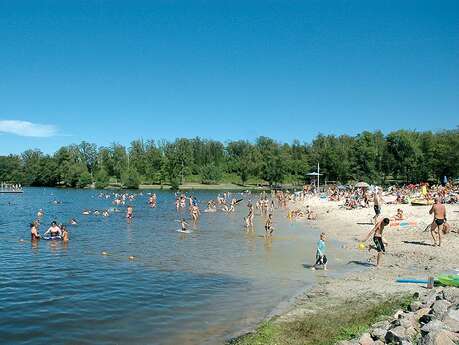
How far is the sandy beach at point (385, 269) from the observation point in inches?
499

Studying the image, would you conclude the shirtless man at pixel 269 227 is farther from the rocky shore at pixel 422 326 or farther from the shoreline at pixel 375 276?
the rocky shore at pixel 422 326

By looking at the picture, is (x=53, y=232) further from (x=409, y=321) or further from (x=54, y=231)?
(x=409, y=321)

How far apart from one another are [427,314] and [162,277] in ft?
34.1

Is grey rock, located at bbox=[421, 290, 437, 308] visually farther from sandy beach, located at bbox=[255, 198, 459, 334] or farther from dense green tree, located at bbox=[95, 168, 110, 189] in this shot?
dense green tree, located at bbox=[95, 168, 110, 189]

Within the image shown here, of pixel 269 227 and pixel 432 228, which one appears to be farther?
pixel 269 227

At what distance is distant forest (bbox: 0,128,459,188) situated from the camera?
307 feet

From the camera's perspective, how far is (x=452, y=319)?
26.0ft

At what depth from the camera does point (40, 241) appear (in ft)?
89.3

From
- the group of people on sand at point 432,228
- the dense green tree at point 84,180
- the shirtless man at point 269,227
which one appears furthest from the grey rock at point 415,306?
the dense green tree at point 84,180

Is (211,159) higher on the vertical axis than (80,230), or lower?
higher

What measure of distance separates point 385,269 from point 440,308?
→ 27.3 ft

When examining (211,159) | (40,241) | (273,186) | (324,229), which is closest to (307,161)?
(273,186)

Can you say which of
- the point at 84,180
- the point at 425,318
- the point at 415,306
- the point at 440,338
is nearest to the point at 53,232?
the point at 415,306

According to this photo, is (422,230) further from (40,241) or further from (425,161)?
(425,161)
